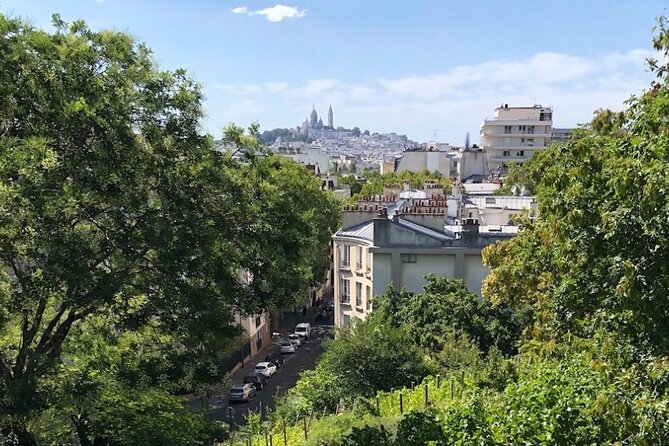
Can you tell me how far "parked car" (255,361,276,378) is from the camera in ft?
117

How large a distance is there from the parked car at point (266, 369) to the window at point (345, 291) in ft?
21.5

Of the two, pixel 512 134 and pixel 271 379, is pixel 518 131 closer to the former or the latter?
pixel 512 134

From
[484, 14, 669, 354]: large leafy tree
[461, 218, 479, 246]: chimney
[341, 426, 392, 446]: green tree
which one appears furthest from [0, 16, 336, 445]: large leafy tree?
[461, 218, 479, 246]: chimney

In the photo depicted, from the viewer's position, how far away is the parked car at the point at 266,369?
35688 mm

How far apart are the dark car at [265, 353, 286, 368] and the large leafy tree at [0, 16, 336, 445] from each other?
82.7 ft

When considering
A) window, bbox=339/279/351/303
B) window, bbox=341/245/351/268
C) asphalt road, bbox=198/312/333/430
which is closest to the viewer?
asphalt road, bbox=198/312/333/430

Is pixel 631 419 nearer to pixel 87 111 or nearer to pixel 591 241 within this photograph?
pixel 591 241

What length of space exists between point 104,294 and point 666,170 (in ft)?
28.1

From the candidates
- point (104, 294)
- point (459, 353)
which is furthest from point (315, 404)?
point (104, 294)

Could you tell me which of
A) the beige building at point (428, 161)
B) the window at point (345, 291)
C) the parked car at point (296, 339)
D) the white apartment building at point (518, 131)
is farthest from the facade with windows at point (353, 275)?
the beige building at point (428, 161)

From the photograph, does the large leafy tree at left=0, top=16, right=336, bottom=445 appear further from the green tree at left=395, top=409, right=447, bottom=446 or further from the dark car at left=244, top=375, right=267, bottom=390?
the dark car at left=244, top=375, right=267, bottom=390

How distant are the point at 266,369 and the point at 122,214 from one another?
83.5ft

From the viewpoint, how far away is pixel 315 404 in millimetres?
19562

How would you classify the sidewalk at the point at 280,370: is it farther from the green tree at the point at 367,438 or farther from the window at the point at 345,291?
the green tree at the point at 367,438
